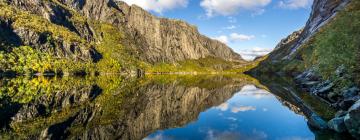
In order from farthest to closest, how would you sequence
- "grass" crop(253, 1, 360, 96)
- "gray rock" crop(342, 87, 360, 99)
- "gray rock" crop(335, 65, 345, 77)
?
"gray rock" crop(335, 65, 345, 77), "grass" crop(253, 1, 360, 96), "gray rock" crop(342, 87, 360, 99)

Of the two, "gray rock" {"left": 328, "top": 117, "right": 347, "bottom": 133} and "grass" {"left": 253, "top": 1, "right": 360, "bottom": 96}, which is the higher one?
"grass" {"left": 253, "top": 1, "right": 360, "bottom": 96}

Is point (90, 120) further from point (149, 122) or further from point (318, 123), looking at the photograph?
point (318, 123)

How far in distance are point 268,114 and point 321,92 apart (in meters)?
19.1

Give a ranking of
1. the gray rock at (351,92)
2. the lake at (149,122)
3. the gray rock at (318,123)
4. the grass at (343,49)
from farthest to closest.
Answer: the grass at (343,49) → the gray rock at (351,92) → the lake at (149,122) → the gray rock at (318,123)

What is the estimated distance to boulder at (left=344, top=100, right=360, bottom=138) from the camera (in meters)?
29.4

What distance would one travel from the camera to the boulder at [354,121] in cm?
2945

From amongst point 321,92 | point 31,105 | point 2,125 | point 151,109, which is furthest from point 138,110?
→ point 321,92

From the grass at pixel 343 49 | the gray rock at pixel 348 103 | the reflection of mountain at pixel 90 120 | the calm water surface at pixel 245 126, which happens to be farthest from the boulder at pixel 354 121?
the reflection of mountain at pixel 90 120

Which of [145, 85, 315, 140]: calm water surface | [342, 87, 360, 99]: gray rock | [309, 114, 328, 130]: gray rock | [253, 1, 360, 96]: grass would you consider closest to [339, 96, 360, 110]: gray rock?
[342, 87, 360, 99]: gray rock

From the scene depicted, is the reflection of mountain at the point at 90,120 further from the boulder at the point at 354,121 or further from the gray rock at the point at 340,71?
the gray rock at the point at 340,71

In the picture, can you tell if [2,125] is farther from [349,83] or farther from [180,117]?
[349,83]

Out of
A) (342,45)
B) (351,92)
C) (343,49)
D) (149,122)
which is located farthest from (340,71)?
(149,122)

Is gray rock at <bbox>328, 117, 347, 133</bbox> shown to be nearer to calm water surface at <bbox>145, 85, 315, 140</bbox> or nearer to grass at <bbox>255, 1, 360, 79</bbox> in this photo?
calm water surface at <bbox>145, 85, 315, 140</bbox>

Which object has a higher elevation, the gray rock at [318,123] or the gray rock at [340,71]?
the gray rock at [340,71]
